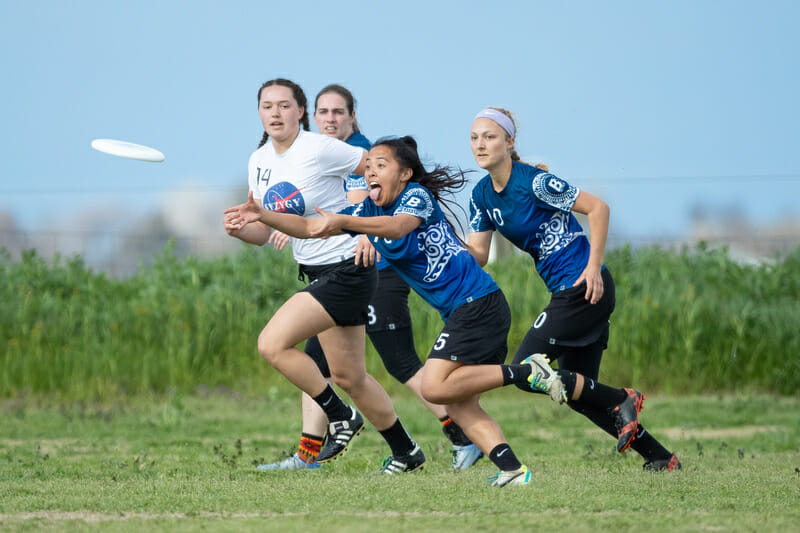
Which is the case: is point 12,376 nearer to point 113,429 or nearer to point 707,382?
point 113,429

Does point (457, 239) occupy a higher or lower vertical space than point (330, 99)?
lower

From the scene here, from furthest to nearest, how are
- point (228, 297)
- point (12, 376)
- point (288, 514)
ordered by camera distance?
point (228, 297) → point (12, 376) → point (288, 514)

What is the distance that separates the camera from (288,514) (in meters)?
4.60

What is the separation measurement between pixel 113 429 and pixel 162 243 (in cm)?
721

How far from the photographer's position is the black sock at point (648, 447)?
233 inches

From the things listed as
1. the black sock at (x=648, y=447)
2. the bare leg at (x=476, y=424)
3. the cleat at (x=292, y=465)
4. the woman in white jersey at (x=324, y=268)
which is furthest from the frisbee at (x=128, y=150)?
the black sock at (x=648, y=447)

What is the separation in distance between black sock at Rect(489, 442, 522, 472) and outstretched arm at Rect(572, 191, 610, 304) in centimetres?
98

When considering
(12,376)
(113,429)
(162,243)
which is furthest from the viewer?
(162,243)

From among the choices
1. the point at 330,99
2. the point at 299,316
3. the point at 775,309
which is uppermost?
the point at 330,99

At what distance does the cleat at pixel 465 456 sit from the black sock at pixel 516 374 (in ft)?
4.64

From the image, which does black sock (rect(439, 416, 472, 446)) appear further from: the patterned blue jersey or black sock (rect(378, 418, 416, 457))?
the patterned blue jersey

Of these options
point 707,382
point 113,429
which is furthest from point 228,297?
point 707,382

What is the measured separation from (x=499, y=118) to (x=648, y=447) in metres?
2.09

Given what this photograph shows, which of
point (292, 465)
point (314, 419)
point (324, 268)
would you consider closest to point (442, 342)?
point (324, 268)
